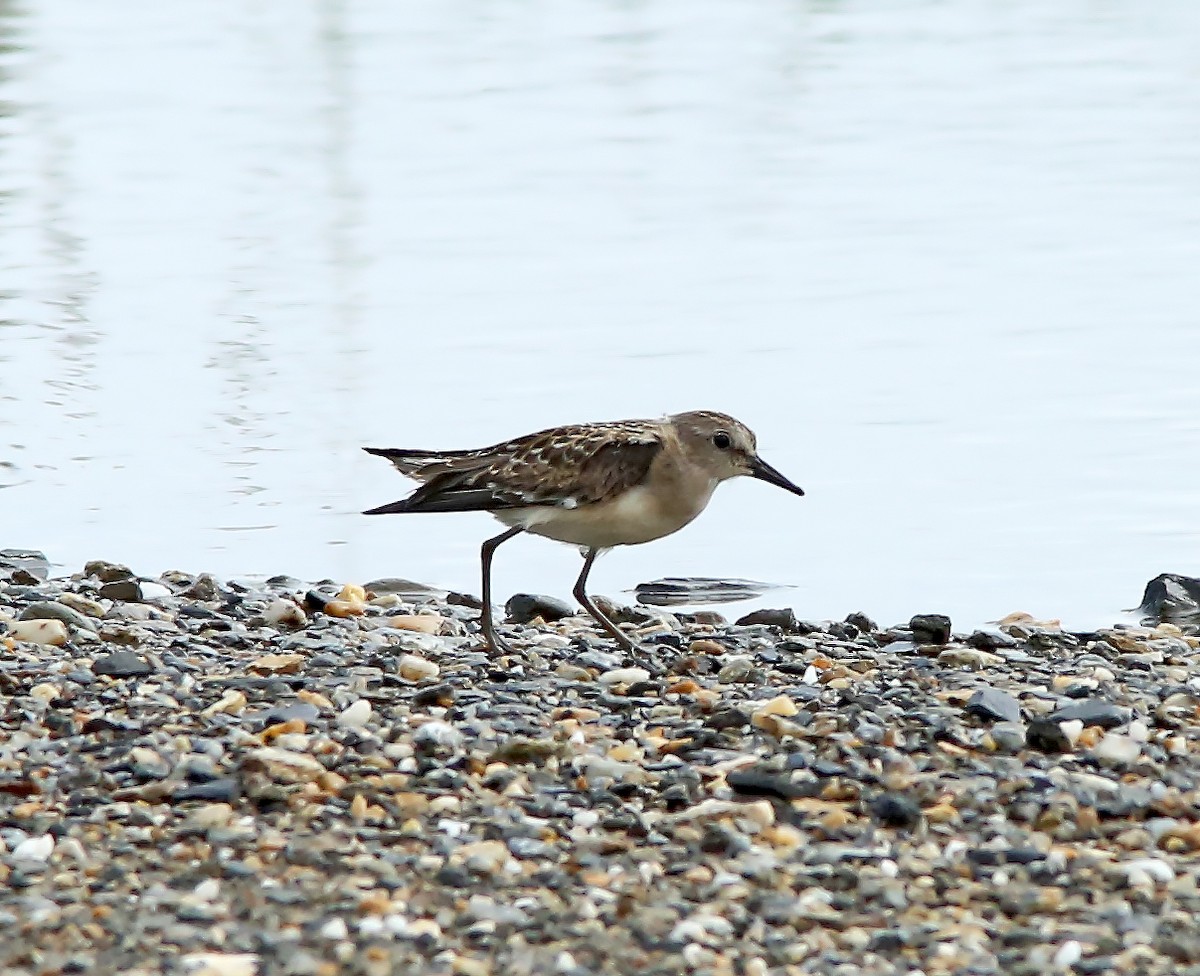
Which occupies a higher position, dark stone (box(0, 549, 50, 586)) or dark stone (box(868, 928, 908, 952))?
dark stone (box(0, 549, 50, 586))

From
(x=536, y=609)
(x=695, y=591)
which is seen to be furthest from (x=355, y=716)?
(x=695, y=591)

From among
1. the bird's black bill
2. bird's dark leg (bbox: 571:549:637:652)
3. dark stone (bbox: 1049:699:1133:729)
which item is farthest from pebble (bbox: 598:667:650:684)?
dark stone (bbox: 1049:699:1133:729)

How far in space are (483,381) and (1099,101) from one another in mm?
13465

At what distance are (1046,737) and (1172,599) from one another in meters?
3.41

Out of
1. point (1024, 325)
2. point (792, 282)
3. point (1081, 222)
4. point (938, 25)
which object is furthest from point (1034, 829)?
point (938, 25)

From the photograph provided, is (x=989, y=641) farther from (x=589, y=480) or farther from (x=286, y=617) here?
(x=286, y=617)

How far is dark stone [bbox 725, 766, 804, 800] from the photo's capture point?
21.1 feet

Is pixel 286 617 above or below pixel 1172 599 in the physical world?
below

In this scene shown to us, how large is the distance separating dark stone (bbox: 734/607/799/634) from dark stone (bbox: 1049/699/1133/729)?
2333 mm

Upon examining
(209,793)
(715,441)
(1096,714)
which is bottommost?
(209,793)

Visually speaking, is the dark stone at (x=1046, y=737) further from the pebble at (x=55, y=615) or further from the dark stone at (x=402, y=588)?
the dark stone at (x=402, y=588)

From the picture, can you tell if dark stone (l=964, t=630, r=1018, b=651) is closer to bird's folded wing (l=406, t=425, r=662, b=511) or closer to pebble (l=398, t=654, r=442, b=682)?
bird's folded wing (l=406, t=425, r=662, b=511)

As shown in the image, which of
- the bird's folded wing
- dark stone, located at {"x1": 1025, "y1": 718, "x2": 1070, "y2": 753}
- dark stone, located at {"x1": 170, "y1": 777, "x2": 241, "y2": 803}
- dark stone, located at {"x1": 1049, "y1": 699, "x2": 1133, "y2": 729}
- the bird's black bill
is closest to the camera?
dark stone, located at {"x1": 170, "y1": 777, "x2": 241, "y2": 803}

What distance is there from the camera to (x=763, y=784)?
644cm
